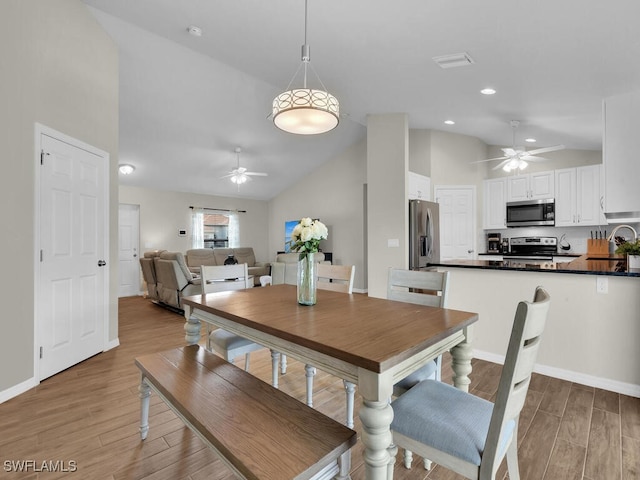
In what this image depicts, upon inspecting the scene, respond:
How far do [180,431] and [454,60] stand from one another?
11.6 feet

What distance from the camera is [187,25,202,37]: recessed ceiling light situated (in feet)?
10.3

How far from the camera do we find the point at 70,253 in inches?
114

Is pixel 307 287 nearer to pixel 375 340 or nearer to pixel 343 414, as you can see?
pixel 375 340

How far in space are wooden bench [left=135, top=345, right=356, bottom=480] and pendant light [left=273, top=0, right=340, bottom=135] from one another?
4.91ft

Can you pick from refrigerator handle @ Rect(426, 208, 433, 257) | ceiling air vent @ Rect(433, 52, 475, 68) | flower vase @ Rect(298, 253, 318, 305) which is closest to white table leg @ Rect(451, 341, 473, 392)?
flower vase @ Rect(298, 253, 318, 305)

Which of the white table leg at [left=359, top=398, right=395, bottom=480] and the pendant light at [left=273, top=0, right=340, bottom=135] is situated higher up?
the pendant light at [left=273, top=0, right=340, bottom=135]

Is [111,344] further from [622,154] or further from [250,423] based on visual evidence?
[622,154]

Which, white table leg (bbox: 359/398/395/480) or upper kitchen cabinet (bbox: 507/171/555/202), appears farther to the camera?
upper kitchen cabinet (bbox: 507/171/555/202)

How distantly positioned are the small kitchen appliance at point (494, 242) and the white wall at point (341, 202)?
245 centimetres

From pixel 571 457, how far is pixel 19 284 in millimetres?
3738

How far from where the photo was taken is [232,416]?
1.23 metres

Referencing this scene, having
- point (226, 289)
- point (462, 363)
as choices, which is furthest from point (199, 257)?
point (462, 363)

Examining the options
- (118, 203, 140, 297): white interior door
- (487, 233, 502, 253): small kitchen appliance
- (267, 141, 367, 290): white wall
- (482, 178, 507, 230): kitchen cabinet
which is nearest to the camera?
(482, 178, 507, 230): kitchen cabinet

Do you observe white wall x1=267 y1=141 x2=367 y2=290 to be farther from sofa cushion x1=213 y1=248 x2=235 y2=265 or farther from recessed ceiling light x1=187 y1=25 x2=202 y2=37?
recessed ceiling light x1=187 y1=25 x2=202 y2=37
